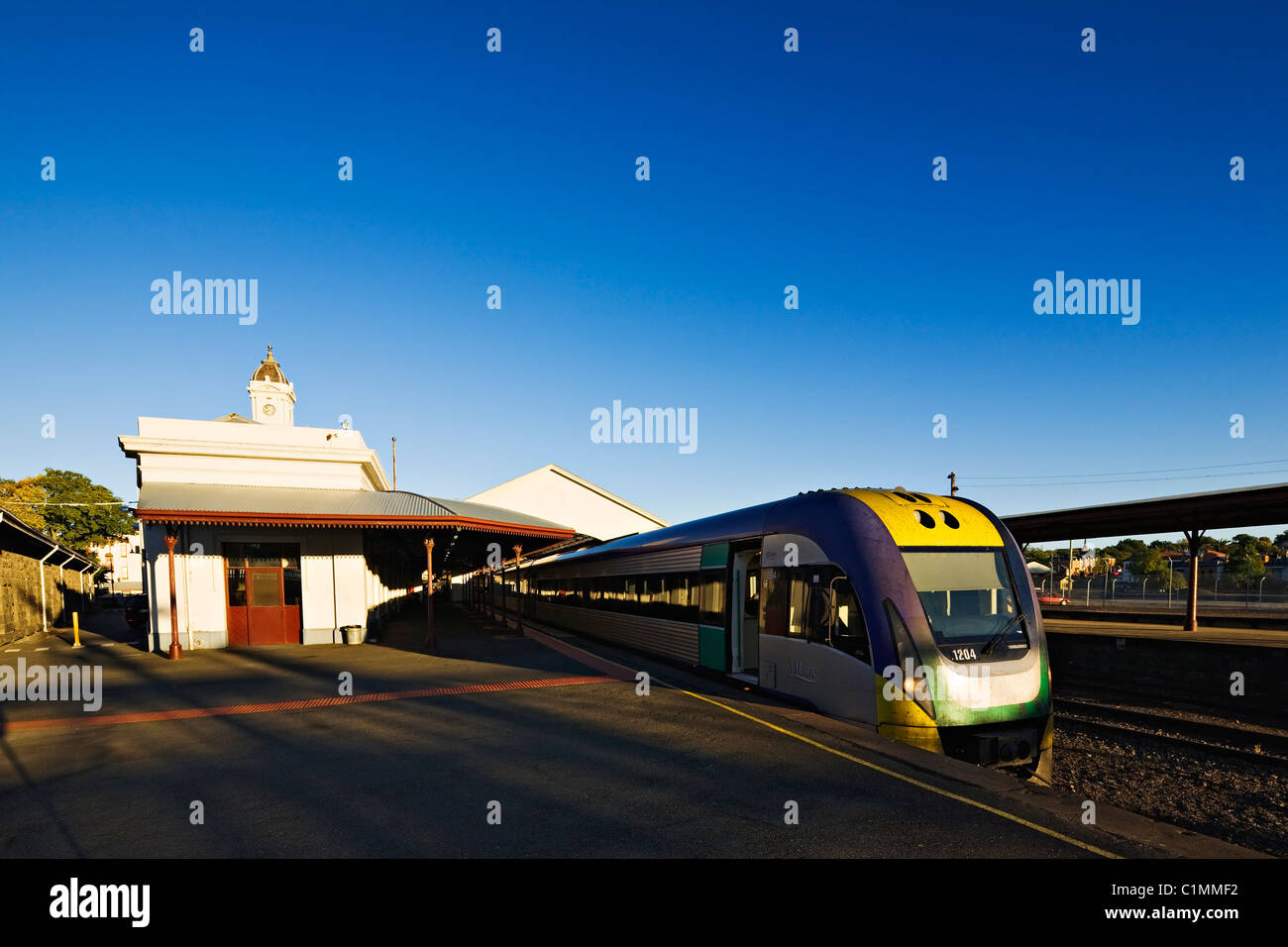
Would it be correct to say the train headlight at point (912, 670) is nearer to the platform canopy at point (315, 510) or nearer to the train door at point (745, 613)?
the train door at point (745, 613)

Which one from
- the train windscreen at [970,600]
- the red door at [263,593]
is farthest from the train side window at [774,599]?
the red door at [263,593]

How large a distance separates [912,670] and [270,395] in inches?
1141

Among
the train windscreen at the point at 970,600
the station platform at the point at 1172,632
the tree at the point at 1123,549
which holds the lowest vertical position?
the tree at the point at 1123,549

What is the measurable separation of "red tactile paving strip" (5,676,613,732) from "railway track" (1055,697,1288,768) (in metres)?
8.72

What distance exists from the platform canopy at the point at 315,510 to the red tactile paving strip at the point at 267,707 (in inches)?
251

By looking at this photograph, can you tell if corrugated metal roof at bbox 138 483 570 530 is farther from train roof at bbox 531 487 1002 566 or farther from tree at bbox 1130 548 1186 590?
tree at bbox 1130 548 1186 590

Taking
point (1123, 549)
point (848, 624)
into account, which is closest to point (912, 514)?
point (848, 624)

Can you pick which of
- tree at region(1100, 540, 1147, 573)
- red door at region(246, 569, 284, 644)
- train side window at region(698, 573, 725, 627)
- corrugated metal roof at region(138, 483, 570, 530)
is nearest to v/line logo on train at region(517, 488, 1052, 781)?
train side window at region(698, 573, 725, 627)

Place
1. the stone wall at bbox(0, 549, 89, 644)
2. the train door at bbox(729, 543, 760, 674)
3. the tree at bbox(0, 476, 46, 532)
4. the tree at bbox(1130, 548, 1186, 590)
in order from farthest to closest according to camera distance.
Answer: the tree at bbox(0, 476, 46, 532) → the tree at bbox(1130, 548, 1186, 590) → the stone wall at bbox(0, 549, 89, 644) → the train door at bbox(729, 543, 760, 674)

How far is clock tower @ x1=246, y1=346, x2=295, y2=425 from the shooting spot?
91.9ft

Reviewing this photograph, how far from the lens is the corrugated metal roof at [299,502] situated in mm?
16922

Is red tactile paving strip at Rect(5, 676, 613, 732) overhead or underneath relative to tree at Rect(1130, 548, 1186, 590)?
overhead
